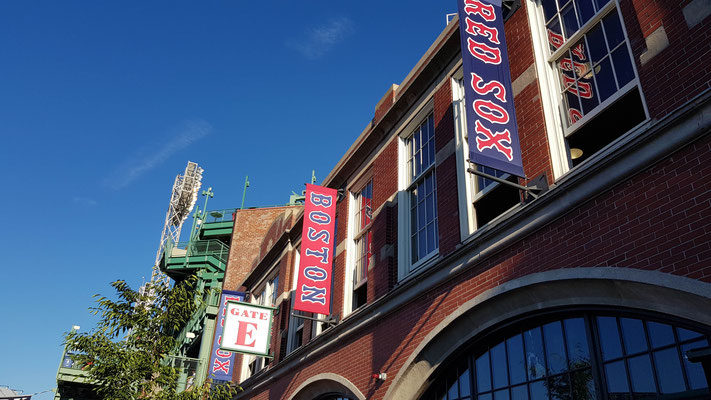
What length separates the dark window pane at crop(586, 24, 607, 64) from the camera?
24.7 ft

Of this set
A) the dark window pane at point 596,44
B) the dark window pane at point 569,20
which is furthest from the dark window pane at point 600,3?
the dark window pane at point 569,20

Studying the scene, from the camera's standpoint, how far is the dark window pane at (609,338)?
6293 millimetres

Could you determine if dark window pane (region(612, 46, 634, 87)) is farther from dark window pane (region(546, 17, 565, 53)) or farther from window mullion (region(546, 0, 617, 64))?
dark window pane (region(546, 17, 565, 53))

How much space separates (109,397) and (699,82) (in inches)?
432

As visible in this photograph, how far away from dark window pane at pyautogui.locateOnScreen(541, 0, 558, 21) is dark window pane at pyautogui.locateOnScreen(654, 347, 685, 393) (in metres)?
5.36

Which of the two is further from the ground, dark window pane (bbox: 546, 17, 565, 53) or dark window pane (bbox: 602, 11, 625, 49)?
dark window pane (bbox: 546, 17, 565, 53)

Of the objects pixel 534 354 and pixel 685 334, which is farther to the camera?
pixel 534 354

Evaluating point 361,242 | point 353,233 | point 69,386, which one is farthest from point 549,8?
point 69,386

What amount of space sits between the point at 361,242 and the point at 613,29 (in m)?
8.03

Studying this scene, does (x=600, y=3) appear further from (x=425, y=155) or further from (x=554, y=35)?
(x=425, y=155)

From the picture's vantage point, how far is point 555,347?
7090 millimetres

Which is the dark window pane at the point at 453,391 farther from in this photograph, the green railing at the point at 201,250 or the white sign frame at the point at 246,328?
the green railing at the point at 201,250

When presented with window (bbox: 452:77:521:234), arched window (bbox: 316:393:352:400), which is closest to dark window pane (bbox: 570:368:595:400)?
window (bbox: 452:77:521:234)

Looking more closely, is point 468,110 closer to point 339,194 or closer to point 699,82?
point 699,82
